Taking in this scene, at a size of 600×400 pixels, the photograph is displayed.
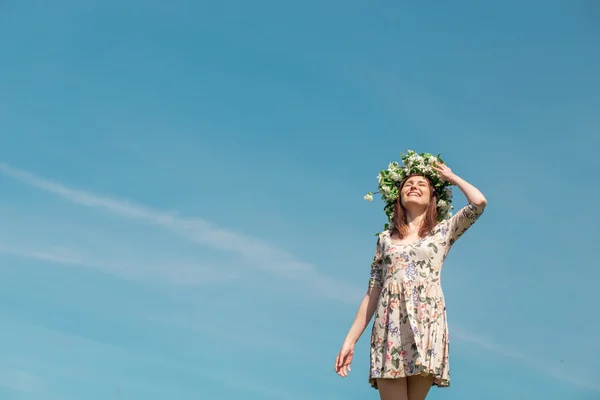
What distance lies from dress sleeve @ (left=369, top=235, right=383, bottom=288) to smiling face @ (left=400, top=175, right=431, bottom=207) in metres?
0.53

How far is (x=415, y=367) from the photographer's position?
7551 millimetres

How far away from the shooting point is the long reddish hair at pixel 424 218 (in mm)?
→ 8430

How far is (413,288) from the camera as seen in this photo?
7910 mm

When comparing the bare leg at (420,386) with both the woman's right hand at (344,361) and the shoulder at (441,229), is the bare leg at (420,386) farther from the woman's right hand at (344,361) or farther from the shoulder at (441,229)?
the shoulder at (441,229)

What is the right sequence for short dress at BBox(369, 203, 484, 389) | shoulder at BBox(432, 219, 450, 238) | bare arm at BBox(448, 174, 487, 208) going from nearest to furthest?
1. short dress at BBox(369, 203, 484, 389)
2. bare arm at BBox(448, 174, 487, 208)
3. shoulder at BBox(432, 219, 450, 238)

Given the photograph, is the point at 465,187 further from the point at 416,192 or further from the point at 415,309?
the point at 415,309

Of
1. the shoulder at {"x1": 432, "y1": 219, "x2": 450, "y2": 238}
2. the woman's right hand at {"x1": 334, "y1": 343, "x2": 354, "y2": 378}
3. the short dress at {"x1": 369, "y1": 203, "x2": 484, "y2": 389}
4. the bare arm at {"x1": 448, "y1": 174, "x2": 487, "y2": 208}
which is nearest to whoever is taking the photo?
the short dress at {"x1": 369, "y1": 203, "x2": 484, "y2": 389}

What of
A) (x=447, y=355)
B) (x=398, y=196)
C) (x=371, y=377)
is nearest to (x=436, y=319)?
(x=447, y=355)

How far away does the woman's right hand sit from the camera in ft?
27.2

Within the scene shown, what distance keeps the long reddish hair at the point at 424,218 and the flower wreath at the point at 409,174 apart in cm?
9

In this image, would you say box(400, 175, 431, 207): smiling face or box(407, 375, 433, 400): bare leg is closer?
box(407, 375, 433, 400): bare leg

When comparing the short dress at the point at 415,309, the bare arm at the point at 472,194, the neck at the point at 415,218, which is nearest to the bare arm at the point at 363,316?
the short dress at the point at 415,309

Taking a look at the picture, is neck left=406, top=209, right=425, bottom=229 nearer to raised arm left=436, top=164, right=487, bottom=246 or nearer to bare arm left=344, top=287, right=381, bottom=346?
raised arm left=436, top=164, right=487, bottom=246

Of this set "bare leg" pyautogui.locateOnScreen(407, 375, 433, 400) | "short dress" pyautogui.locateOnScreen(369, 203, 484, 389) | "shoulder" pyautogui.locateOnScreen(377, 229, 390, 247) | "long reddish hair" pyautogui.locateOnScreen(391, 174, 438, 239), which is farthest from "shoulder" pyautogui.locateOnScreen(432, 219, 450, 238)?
"bare leg" pyautogui.locateOnScreen(407, 375, 433, 400)
